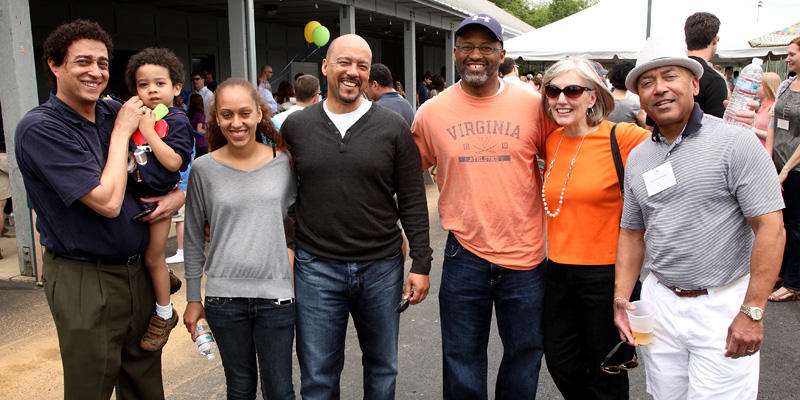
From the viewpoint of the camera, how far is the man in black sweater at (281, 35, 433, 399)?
8.53 feet

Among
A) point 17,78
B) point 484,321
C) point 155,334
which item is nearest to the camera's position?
point 155,334

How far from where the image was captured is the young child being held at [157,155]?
2619 millimetres

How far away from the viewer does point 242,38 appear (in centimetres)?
952

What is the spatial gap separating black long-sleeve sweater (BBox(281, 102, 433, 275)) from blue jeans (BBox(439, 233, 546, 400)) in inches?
8.5

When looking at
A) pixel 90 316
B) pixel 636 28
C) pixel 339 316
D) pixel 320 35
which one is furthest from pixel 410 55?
pixel 90 316

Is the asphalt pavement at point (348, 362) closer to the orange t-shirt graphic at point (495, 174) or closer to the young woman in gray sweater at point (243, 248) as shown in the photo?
the young woman in gray sweater at point (243, 248)

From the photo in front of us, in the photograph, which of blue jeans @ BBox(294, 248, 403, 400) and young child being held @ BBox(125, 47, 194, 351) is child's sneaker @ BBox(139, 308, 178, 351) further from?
blue jeans @ BBox(294, 248, 403, 400)

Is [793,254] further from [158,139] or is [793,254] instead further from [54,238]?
[54,238]

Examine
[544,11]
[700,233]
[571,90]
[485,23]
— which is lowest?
[700,233]

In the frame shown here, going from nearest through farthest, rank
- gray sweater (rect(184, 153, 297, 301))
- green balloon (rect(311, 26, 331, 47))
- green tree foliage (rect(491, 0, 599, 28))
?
gray sweater (rect(184, 153, 297, 301)), green balloon (rect(311, 26, 331, 47)), green tree foliage (rect(491, 0, 599, 28))

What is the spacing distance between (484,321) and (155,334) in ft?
5.10

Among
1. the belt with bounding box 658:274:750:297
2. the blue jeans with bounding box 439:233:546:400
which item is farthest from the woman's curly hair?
the belt with bounding box 658:274:750:297

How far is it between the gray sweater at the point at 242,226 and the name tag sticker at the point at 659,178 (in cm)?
153

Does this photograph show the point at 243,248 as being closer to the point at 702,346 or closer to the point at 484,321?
the point at 484,321
